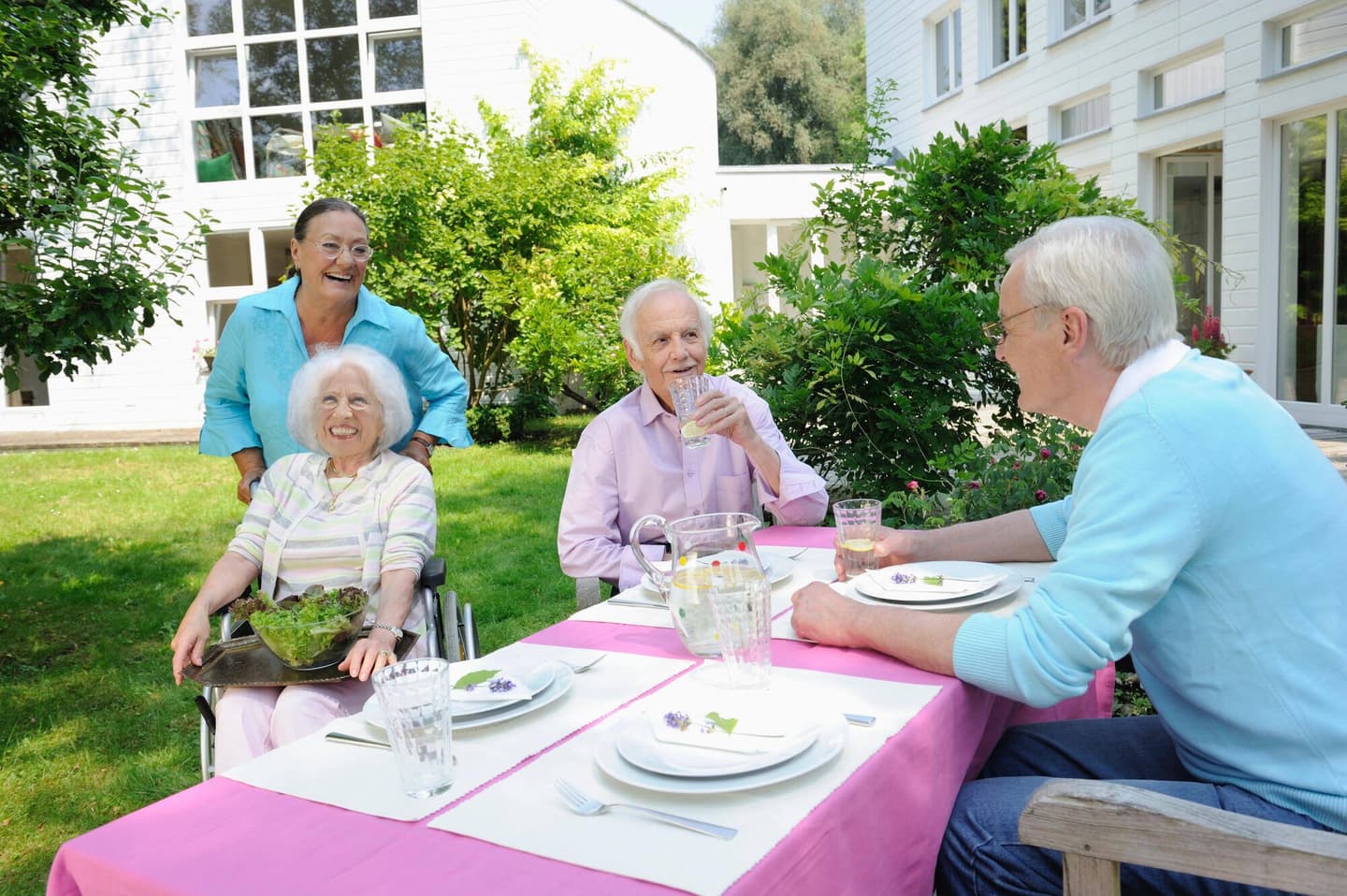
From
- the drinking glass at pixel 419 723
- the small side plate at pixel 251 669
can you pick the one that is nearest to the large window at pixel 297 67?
the small side plate at pixel 251 669

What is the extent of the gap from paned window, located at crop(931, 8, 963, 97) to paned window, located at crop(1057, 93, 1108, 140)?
2916 millimetres

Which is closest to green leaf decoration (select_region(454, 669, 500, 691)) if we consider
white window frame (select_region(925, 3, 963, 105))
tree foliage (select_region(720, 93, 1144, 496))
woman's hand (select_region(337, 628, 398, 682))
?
woman's hand (select_region(337, 628, 398, 682))

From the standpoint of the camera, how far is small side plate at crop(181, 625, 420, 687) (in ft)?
7.02

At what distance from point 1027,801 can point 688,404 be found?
53.5 inches

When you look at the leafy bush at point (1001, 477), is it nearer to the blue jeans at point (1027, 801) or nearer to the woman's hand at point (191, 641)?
the blue jeans at point (1027, 801)

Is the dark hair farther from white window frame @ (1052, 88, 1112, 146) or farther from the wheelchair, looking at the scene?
white window frame @ (1052, 88, 1112, 146)

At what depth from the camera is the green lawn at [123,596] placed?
11.5 ft

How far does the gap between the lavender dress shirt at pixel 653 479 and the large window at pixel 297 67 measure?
37.0ft

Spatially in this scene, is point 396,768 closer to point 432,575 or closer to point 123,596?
point 432,575

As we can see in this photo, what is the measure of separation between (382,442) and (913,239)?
313 centimetres

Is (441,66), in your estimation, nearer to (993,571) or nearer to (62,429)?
(62,429)

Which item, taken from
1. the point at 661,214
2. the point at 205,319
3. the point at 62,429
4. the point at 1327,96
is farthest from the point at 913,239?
the point at 62,429

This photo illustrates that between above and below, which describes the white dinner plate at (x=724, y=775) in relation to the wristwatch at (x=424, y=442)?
below

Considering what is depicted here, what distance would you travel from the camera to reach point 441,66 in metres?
13.1
